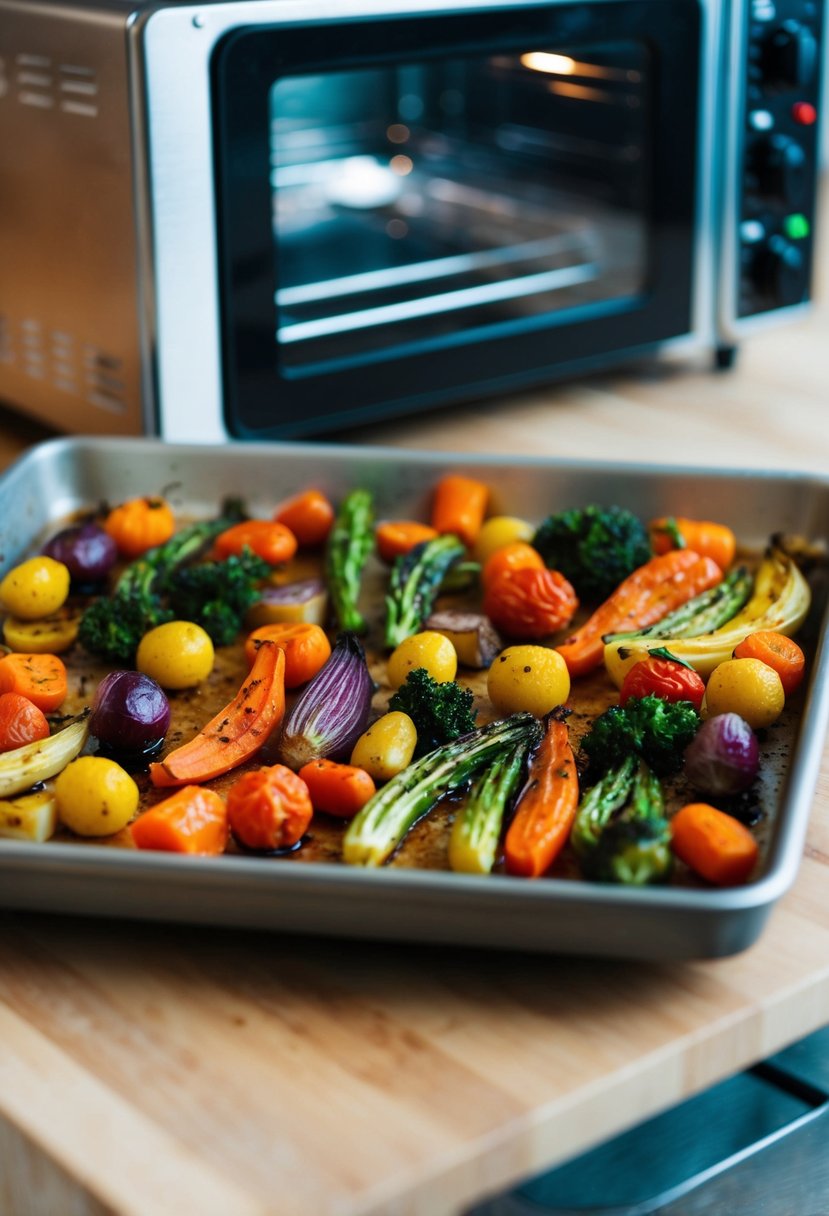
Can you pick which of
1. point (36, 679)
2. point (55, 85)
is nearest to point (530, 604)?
point (36, 679)

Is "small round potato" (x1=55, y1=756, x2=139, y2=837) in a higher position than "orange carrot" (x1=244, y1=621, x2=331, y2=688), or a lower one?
higher

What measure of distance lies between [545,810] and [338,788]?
0.42ft

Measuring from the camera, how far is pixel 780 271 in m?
1.61

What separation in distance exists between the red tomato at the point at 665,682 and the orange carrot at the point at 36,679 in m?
0.40

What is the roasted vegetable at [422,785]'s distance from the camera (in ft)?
2.72

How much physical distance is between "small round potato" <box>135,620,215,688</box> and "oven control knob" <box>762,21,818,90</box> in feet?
3.04

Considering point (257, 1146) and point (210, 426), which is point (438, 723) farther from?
point (210, 426)

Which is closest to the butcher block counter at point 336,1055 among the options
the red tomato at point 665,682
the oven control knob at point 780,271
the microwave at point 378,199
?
the red tomato at point 665,682

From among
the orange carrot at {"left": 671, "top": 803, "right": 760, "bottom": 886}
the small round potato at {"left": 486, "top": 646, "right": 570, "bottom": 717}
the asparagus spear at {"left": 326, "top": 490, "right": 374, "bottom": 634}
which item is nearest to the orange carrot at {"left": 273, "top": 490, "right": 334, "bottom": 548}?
the asparagus spear at {"left": 326, "top": 490, "right": 374, "bottom": 634}

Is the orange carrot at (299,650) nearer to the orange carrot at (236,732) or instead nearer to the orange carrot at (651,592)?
the orange carrot at (236,732)

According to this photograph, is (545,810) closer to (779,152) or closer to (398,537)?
(398,537)

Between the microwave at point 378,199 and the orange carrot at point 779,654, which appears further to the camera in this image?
the microwave at point 378,199

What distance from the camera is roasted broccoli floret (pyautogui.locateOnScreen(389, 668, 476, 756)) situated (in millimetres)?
958

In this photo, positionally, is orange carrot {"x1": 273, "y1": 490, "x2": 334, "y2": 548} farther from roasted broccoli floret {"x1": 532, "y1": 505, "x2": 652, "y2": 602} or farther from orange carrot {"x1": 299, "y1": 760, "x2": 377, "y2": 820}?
orange carrot {"x1": 299, "y1": 760, "x2": 377, "y2": 820}
